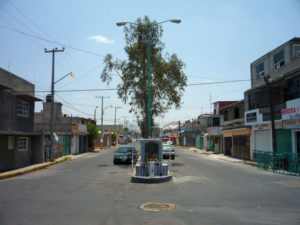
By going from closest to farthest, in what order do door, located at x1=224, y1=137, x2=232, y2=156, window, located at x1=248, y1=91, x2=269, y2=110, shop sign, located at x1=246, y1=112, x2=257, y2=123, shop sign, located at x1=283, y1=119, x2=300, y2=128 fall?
shop sign, located at x1=283, y1=119, x2=300, y2=128, window, located at x1=248, y1=91, x2=269, y2=110, shop sign, located at x1=246, y1=112, x2=257, y2=123, door, located at x1=224, y1=137, x2=232, y2=156

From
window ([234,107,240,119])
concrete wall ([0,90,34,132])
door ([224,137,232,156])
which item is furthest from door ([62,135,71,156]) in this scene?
window ([234,107,240,119])

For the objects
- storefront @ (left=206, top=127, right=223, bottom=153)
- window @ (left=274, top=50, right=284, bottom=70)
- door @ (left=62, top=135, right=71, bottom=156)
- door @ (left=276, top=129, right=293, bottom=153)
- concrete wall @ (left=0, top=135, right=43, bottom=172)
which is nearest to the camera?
concrete wall @ (left=0, top=135, right=43, bottom=172)

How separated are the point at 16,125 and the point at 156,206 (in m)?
16.3

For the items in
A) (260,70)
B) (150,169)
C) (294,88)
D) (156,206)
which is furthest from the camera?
(260,70)

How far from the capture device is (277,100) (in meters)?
25.3

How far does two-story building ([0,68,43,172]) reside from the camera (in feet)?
63.8

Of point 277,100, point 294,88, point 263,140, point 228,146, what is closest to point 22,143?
point 263,140

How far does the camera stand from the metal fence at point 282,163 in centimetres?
1791

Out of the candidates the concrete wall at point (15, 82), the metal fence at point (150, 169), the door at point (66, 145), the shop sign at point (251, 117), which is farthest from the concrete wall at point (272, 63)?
the door at point (66, 145)

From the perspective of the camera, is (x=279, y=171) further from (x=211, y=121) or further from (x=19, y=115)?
(x=211, y=121)

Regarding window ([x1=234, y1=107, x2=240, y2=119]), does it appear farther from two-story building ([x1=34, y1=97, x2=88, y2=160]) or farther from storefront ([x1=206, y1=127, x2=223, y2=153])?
two-story building ([x1=34, y1=97, x2=88, y2=160])

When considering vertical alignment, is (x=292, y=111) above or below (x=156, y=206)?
above

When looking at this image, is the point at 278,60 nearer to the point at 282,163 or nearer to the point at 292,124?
the point at 292,124

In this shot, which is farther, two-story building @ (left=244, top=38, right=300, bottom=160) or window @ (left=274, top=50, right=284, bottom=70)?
window @ (left=274, top=50, right=284, bottom=70)
